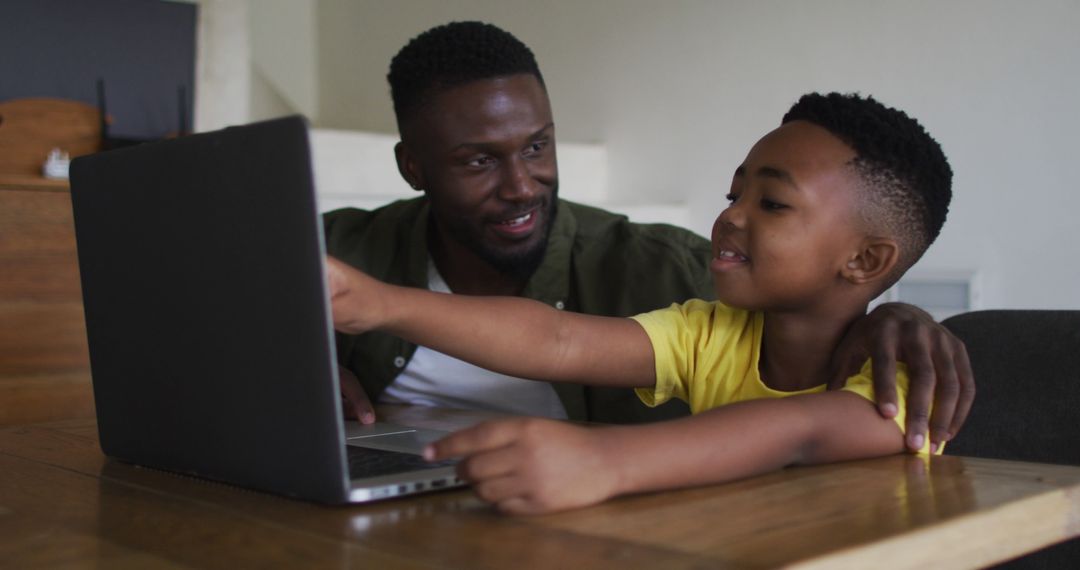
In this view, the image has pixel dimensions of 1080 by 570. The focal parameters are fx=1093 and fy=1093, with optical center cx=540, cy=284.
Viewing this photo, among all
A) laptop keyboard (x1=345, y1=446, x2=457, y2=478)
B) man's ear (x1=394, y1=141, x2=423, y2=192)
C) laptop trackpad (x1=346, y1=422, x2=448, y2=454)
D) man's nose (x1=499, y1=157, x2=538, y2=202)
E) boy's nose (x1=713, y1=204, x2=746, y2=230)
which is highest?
man's ear (x1=394, y1=141, x2=423, y2=192)

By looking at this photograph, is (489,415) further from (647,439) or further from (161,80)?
(161,80)

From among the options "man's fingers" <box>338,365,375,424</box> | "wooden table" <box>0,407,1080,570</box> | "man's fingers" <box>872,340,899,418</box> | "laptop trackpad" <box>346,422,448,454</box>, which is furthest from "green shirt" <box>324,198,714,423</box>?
"wooden table" <box>0,407,1080,570</box>

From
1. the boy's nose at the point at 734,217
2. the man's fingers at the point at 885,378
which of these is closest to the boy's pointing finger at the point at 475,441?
the man's fingers at the point at 885,378

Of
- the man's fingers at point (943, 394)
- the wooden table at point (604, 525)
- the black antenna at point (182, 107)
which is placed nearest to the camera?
the wooden table at point (604, 525)

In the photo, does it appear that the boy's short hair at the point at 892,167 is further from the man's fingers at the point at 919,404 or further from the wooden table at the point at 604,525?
the wooden table at the point at 604,525

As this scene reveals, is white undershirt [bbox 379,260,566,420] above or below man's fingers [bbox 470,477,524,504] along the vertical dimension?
below

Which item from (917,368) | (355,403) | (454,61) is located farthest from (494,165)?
(917,368)

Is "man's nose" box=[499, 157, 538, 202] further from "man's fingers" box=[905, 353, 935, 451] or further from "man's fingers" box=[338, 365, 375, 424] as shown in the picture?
"man's fingers" box=[905, 353, 935, 451]

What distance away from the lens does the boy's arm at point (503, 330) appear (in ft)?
2.71

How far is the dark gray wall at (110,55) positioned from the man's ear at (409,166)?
1.55m

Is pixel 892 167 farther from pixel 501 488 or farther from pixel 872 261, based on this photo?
pixel 501 488

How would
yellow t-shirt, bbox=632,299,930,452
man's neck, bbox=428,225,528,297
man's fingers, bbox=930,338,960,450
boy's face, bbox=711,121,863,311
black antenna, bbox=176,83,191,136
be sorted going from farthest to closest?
1. black antenna, bbox=176,83,191,136
2. man's neck, bbox=428,225,528,297
3. yellow t-shirt, bbox=632,299,930,452
4. boy's face, bbox=711,121,863,311
5. man's fingers, bbox=930,338,960,450

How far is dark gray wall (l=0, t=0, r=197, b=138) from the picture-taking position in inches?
115

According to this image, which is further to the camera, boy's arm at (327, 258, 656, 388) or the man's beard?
the man's beard
